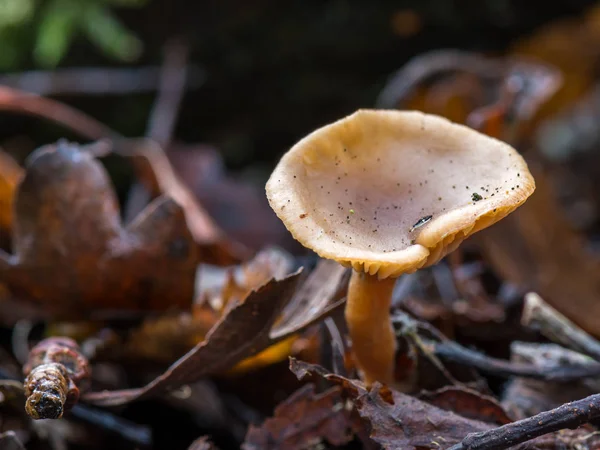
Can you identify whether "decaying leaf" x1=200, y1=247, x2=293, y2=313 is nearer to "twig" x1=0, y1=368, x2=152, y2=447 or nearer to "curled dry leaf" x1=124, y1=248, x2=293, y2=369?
"curled dry leaf" x1=124, y1=248, x2=293, y2=369

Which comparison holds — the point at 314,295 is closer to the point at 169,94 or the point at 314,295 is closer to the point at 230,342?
the point at 230,342

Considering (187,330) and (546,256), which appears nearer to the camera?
(187,330)

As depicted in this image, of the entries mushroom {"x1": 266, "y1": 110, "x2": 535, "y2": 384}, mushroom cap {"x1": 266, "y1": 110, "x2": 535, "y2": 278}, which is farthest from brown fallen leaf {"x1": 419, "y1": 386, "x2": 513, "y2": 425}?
mushroom cap {"x1": 266, "y1": 110, "x2": 535, "y2": 278}

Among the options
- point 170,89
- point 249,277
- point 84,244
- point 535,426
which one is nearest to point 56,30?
point 170,89

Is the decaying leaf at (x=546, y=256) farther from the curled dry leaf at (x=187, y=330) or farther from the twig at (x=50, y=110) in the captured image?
the twig at (x=50, y=110)

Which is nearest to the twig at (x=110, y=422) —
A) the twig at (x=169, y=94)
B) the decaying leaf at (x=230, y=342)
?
the decaying leaf at (x=230, y=342)

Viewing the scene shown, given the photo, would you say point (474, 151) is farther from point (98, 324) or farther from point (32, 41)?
point (32, 41)
